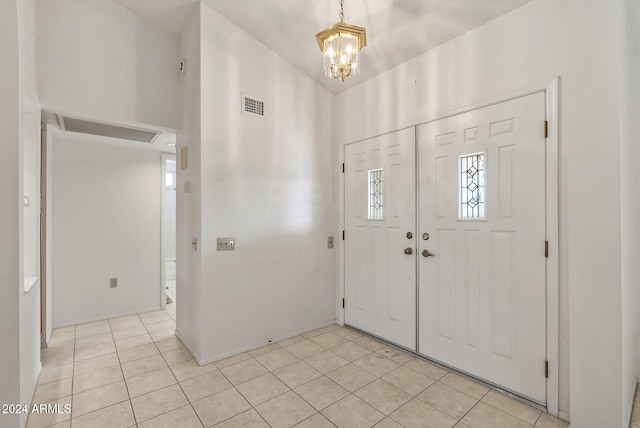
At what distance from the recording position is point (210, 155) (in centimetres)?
268

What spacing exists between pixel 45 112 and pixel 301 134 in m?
2.35

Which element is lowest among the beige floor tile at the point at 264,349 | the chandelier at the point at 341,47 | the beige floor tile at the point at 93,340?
the beige floor tile at the point at 93,340

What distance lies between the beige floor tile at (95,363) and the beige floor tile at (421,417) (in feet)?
8.03

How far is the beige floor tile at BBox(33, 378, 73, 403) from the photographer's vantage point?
7.00ft

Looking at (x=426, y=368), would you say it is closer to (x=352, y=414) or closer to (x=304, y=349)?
(x=352, y=414)

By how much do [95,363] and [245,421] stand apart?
5.61 feet

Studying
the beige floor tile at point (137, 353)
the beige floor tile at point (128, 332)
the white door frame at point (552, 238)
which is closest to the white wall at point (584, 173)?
the white door frame at point (552, 238)

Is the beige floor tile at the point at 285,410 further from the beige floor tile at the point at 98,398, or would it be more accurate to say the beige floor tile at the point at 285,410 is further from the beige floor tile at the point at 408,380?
the beige floor tile at the point at 98,398

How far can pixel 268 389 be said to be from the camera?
7.38ft

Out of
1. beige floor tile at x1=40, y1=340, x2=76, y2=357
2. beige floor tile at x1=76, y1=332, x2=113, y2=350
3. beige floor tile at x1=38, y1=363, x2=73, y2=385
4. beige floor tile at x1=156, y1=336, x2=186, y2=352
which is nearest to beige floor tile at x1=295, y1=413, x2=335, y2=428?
beige floor tile at x1=156, y1=336, x2=186, y2=352

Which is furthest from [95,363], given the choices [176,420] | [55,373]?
[176,420]

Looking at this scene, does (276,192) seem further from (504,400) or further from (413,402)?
(504,400)

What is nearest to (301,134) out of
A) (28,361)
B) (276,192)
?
(276,192)

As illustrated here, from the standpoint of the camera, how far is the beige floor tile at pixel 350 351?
2770 millimetres
